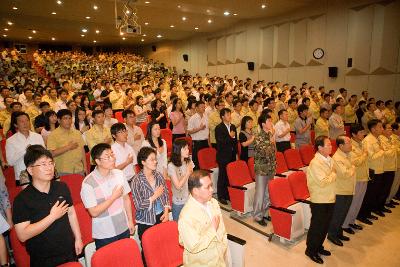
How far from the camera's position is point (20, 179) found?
12.6 ft

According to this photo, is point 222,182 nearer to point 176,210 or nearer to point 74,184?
point 176,210

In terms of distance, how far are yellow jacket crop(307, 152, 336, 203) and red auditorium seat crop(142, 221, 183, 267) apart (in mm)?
1890

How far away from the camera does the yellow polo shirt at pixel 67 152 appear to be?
4.32 m

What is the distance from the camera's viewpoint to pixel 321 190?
362 cm

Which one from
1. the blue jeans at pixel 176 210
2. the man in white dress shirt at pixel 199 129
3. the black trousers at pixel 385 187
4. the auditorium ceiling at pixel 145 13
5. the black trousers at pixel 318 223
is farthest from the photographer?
the auditorium ceiling at pixel 145 13

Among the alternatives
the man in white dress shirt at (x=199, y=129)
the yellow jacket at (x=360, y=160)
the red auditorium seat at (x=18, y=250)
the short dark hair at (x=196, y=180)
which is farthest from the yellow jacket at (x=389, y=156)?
the red auditorium seat at (x=18, y=250)

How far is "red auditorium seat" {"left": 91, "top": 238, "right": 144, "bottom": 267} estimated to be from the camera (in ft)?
7.59

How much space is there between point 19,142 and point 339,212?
15.6ft

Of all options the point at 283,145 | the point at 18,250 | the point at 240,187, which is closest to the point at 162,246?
the point at 18,250

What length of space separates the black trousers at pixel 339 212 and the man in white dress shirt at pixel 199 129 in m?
2.83

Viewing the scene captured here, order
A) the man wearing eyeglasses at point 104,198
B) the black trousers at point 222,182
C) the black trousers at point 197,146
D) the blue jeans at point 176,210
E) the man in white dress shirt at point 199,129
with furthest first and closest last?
1. the black trousers at point 197,146
2. the man in white dress shirt at point 199,129
3. the black trousers at point 222,182
4. the blue jeans at point 176,210
5. the man wearing eyeglasses at point 104,198

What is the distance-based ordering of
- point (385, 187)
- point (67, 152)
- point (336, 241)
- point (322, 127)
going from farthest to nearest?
point (322, 127) → point (385, 187) → point (67, 152) → point (336, 241)

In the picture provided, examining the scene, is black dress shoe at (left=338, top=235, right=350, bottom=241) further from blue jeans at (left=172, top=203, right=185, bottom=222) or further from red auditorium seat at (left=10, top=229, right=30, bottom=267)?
red auditorium seat at (left=10, top=229, right=30, bottom=267)

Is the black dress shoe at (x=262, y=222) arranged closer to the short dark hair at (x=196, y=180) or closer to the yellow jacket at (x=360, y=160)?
the yellow jacket at (x=360, y=160)
